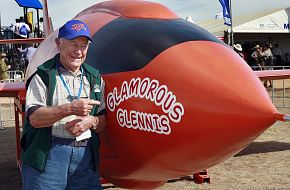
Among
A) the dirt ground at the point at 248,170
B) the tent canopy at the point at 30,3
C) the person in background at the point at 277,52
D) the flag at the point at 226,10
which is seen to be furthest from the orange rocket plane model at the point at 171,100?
the person in background at the point at 277,52

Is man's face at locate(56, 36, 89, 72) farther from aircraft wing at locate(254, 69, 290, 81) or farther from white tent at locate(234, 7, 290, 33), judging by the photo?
white tent at locate(234, 7, 290, 33)

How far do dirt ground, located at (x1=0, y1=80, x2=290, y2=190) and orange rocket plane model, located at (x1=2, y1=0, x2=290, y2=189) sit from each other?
7.59 ft

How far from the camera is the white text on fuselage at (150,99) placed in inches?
112

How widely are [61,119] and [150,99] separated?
0.58 m

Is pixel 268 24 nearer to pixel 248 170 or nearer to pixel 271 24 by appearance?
pixel 271 24

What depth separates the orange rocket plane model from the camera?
272 centimetres

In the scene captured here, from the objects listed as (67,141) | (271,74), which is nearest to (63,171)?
(67,141)

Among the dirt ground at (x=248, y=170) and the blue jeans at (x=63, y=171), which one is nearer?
the blue jeans at (x=63, y=171)

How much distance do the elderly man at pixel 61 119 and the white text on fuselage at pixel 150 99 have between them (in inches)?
6.7

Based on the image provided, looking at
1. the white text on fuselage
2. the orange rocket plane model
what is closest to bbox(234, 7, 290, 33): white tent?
the orange rocket plane model

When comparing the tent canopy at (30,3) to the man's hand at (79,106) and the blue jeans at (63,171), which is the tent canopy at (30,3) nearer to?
the blue jeans at (63,171)

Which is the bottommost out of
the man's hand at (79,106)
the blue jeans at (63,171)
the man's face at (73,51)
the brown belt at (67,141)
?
the blue jeans at (63,171)

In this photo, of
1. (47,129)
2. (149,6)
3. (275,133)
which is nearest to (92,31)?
(149,6)

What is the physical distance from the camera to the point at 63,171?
2984mm
